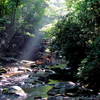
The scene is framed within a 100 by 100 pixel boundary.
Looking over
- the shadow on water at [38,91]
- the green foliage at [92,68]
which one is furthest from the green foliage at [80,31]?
the shadow on water at [38,91]

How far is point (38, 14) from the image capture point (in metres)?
40.9

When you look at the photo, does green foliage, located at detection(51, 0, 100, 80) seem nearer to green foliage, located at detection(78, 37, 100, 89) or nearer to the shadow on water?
green foliage, located at detection(78, 37, 100, 89)

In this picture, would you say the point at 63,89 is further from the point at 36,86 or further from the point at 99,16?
the point at 99,16

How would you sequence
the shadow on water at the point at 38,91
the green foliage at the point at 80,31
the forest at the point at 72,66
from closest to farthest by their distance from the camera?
1. the forest at the point at 72,66
2. the shadow on water at the point at 38,91
3. the green foliage at the point at 80,31

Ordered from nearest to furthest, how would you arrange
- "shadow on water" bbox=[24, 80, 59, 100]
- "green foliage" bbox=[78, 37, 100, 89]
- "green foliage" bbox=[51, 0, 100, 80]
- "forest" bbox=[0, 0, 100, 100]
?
"green foliage" bbox=[78, 37, 100, 89] < "forest" bbox=[0, 0, 100, 100] < "shadow on water" bbox=[24, 80, 59, 100] < "green foliage" bbox=[51, 0, 100, 80]

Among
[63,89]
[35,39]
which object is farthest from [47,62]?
[63,89]

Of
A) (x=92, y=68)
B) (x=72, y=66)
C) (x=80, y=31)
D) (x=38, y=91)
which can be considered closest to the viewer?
(x=92, y=68)

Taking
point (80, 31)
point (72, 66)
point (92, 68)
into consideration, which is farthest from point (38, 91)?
point (80, 31)

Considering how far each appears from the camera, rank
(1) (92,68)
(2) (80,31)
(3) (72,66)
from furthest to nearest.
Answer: (3) (72,66) < (2) (80,31) < (1) (92,68)

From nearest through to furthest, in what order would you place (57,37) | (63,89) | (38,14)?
1. (63,89)
2. (57,37)
3. (38,14)

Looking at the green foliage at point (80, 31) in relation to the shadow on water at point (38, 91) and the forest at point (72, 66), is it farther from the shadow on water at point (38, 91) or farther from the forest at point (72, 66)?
the shadow on water at point (38, 91)

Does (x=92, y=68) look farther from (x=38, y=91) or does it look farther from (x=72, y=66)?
(x=72, y=66)

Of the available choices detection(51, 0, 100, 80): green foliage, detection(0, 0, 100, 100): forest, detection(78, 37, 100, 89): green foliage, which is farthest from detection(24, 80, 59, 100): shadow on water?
detection(51, 0, 100, 80): green foliage

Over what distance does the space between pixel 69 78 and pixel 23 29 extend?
23847 millimetres
